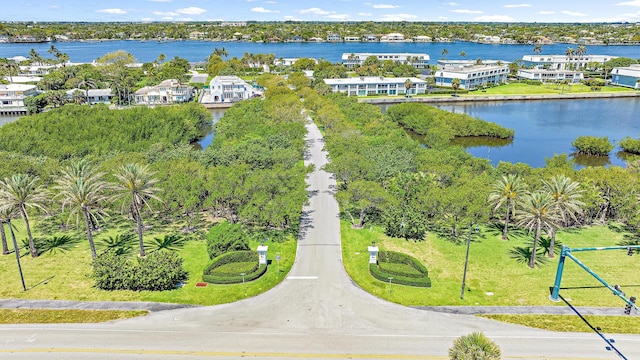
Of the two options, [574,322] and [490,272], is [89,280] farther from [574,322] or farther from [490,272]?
[574,322]

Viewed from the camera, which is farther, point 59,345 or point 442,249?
point 442,249

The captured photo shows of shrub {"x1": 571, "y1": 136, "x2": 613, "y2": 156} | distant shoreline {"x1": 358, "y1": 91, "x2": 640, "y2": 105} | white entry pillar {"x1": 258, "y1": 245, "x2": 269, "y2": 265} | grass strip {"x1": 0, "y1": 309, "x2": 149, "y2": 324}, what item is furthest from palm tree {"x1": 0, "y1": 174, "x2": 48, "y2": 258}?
distant shoreline {"x1": 358, "y1": 91, "x2": 640, "y2": 105}

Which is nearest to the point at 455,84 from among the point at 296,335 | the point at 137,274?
the point at 296,335

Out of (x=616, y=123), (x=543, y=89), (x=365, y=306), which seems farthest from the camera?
(x=543, y=89)

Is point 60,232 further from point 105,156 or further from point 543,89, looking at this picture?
point 543,89

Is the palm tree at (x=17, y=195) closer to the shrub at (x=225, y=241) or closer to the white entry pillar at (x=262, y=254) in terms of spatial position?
the shrub at (x=225, y=241)

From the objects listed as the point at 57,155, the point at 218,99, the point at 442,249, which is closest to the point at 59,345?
the point at 442,249
